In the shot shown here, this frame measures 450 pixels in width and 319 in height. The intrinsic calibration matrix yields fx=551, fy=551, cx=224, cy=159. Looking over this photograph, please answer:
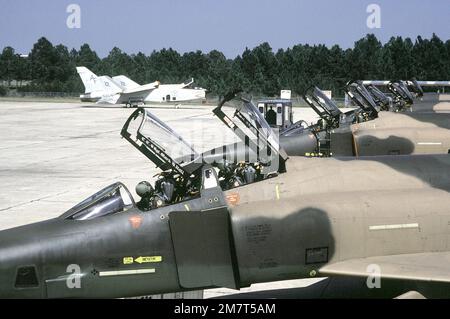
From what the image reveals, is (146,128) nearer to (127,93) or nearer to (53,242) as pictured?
(53,242)

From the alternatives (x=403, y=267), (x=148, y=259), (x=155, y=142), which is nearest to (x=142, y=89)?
(x=155, y=142)

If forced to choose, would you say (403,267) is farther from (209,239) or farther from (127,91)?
(127,91)

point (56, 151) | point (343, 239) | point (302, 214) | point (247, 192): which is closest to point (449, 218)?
point (343, 239)

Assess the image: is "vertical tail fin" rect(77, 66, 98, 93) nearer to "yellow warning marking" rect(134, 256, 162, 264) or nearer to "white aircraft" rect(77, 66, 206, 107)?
"white aircraft" rect(77, 66, 206, 107)

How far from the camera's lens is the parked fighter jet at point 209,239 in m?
6.16

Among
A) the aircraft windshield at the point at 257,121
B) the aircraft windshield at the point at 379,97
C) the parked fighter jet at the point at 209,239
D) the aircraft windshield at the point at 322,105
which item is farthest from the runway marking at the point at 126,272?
the aircraft windshield at the point at 379,97

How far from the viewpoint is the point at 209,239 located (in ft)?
20.9

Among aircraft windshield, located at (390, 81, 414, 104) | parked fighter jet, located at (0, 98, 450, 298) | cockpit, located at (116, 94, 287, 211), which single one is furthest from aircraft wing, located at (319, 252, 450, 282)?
aircraft windshield, located at (390, 81, 414, 104)

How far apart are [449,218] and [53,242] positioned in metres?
4.72

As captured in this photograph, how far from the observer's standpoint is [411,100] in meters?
21.4

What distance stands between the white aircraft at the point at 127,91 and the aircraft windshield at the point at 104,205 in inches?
2150

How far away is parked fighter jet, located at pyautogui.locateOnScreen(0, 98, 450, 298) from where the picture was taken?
20.2 feet

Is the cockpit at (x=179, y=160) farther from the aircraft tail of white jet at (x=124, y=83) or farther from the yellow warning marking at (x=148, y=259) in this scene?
the aircraft tail of white jet at (x=124, y=83)

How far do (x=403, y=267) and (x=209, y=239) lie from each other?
2.19 m
